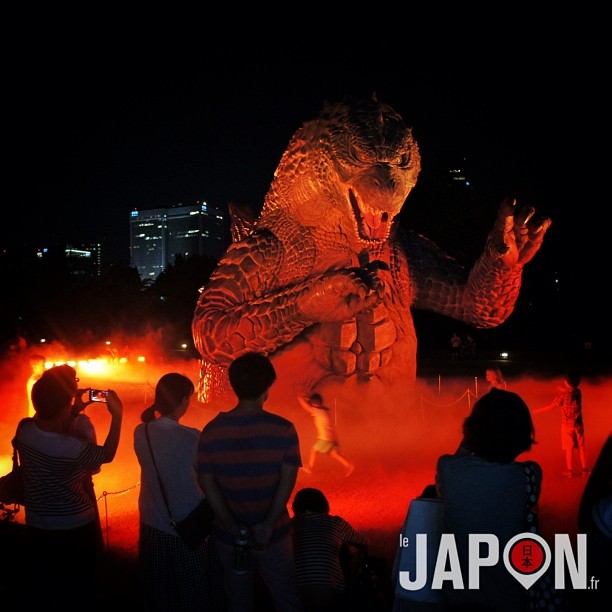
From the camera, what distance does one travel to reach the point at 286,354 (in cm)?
436

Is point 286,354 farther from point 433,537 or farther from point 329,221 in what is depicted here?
point 433,537

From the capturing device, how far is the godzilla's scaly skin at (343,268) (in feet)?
12.8

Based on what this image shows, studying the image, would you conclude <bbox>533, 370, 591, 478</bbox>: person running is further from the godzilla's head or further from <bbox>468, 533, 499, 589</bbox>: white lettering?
<bbox>468, 533, 499, 589</bbox>: white lettering

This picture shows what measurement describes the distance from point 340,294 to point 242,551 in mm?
1709

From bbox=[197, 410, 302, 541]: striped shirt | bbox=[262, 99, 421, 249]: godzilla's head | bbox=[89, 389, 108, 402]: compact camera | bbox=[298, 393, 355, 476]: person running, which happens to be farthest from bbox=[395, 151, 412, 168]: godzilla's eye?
bbox=[89, 389, 108, 402]: compact camera

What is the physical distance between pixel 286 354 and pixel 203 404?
0.80m

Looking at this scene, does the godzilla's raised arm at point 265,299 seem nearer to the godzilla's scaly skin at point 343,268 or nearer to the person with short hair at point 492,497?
the godzilla's scaly skin at point 343,268

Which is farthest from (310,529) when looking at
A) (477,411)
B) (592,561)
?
(592,561)

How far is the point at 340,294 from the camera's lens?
12.1 ft

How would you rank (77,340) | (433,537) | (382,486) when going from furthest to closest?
1. (77,340)
2. (382,486)
3. (433,537)

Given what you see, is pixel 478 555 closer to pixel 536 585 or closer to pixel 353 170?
pixel 536 585

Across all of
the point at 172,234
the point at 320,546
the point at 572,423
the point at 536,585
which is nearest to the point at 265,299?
the point at 320,546

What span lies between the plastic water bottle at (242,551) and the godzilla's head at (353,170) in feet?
7.00

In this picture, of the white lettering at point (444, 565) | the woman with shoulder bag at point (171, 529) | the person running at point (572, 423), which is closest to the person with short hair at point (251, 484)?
the woman with shoulder bag at point (171, 529)
